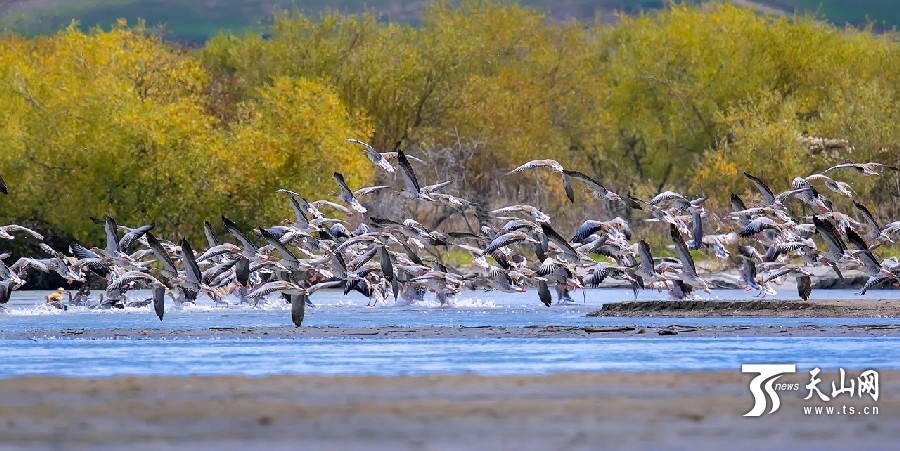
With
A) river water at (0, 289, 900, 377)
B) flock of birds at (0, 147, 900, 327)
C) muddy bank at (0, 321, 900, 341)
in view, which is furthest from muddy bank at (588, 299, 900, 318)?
muddy bank at (0, 321, 900, 341)

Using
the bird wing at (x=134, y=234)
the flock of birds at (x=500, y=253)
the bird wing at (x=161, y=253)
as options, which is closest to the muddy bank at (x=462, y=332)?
the bird wing at (x=161, y=253)

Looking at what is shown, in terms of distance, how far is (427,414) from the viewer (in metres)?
15.3

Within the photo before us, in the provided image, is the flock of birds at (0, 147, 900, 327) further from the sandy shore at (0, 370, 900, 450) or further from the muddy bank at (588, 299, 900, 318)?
the sandy shore at (0, 370, 900, 450)

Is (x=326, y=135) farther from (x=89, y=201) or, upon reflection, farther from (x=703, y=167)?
(x=703, y=167)

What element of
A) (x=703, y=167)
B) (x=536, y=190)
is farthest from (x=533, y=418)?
(x=536, y=190)

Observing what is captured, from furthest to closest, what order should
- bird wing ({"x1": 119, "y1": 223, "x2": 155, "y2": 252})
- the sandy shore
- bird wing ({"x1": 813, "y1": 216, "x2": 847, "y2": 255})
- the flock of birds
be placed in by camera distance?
bird wing ({"x1": 119, "y1": 223, "x2": 155, "y2": 252}) < the flock of birds < bird wing ({"x1": 813, "y1": 216, "x2": 847, "y2": 255}) < the sandy shore

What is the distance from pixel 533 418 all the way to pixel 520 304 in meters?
28.6

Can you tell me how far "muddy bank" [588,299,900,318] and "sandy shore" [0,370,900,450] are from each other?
15009mm

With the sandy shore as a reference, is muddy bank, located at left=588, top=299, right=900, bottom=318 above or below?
above

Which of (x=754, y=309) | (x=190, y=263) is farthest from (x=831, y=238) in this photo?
(x=190, y=263)

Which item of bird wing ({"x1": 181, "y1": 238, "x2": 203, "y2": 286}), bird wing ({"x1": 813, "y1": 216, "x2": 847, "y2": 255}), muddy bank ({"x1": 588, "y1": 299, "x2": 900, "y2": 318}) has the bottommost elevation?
muddy bank ({"x1": 588, "y1": 299, "x2": 900, "y2": 318})

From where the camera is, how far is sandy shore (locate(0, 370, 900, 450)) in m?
13.4

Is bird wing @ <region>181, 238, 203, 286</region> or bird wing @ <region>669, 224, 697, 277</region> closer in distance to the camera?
bird wing @ <region>181, 238, 203, 286</region>

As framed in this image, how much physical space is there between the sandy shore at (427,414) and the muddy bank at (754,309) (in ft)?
49.2
